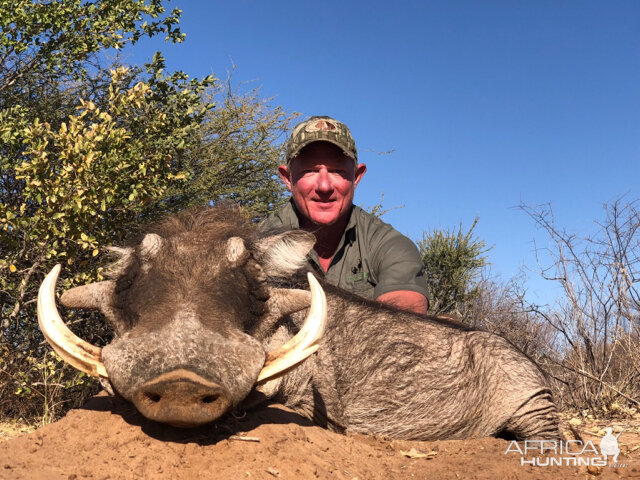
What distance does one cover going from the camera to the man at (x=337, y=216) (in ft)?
16.0

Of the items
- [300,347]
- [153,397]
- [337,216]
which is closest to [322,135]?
[337,216]

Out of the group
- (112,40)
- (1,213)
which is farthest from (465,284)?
(1,213)

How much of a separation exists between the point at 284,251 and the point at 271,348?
570 millimetres

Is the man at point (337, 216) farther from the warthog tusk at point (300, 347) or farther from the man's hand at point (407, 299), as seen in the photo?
the warthog tusk at point (300, 347)

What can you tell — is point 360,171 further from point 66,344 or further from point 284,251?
point 66,344

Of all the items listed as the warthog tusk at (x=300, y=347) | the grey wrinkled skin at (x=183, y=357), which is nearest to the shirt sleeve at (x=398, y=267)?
the warthog tusk at (x=300, y=347)

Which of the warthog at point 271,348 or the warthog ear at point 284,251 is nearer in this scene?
the warthog at point 271,348

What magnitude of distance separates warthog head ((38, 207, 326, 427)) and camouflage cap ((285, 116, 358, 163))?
65.8 inches

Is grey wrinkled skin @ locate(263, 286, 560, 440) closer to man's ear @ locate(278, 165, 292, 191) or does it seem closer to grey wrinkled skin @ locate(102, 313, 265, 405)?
grey wrinkled skin @ locate(102, 313, 265, 405)

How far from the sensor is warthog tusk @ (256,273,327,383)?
2.46m

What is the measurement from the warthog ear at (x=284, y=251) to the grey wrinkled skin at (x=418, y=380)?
0.46m

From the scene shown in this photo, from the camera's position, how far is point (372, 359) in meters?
3.60

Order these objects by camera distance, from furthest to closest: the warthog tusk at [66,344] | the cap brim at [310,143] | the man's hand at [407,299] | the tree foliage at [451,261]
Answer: the tree foliage at [451,261], the cap brim at [310,143], the man's hand at [407,299], the warthog tusk at [66,344]

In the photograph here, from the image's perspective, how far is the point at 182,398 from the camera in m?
2.14
